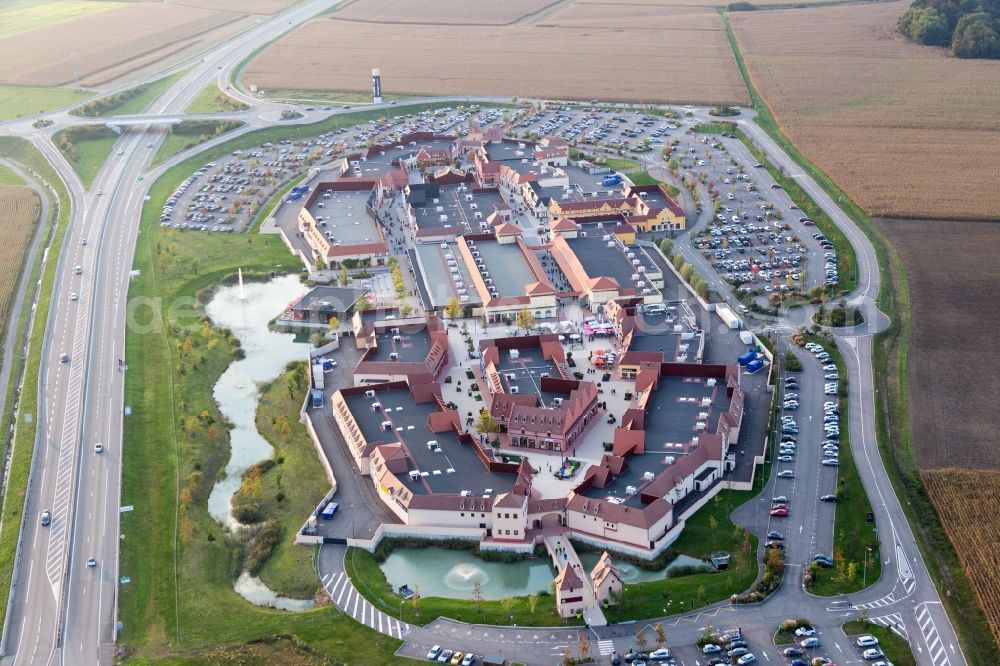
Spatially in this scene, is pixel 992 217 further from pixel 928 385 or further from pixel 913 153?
pixel 928 385

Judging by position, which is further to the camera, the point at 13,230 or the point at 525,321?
the point at 13,230

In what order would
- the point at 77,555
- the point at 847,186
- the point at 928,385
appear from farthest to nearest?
the point at 847,186
the point at 928,385
the point at 77,555

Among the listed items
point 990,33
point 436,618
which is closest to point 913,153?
point 990,33

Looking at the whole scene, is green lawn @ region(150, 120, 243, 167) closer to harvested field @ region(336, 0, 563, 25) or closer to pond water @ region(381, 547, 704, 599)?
harvested field @ region(336, 0, 563, 25)

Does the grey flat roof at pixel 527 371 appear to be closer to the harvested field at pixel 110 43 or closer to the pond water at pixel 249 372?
the pond water at pixel 249 372

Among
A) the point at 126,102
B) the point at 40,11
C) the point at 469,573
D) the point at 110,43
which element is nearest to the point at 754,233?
the point at 469,573

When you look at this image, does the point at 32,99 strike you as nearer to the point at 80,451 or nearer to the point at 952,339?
the point at 80,451
